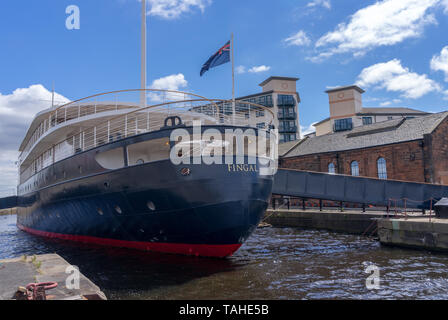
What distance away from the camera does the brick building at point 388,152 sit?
81.8 feet

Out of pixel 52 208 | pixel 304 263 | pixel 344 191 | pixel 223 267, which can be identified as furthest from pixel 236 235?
pixel 52 208

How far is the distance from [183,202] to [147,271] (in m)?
2.16

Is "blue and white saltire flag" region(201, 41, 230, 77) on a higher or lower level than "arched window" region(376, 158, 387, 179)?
higher

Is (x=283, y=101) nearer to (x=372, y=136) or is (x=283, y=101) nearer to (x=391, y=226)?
(x=372, y=136)

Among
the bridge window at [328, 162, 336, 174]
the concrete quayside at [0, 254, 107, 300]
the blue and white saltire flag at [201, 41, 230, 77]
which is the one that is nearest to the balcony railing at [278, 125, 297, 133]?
the bridge window at [328, 162, 336, 174]

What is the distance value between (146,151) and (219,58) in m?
5.96

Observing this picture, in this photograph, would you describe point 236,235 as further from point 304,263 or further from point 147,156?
point 147,156

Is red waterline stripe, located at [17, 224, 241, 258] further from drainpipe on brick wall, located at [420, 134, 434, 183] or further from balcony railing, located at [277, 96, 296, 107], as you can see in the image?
balcony railing, located at [277, 96, 296, 107]

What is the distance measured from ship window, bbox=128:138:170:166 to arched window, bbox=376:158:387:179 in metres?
22.1

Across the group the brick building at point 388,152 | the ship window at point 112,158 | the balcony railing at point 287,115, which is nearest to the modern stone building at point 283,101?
the balcony railing at point 287,115

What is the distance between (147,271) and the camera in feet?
29.8

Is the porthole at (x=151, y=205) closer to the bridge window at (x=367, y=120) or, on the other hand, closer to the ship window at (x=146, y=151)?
the ship window at (x=146, y=151)

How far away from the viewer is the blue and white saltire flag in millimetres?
14656

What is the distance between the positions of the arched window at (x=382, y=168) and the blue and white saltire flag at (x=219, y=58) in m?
19.4
